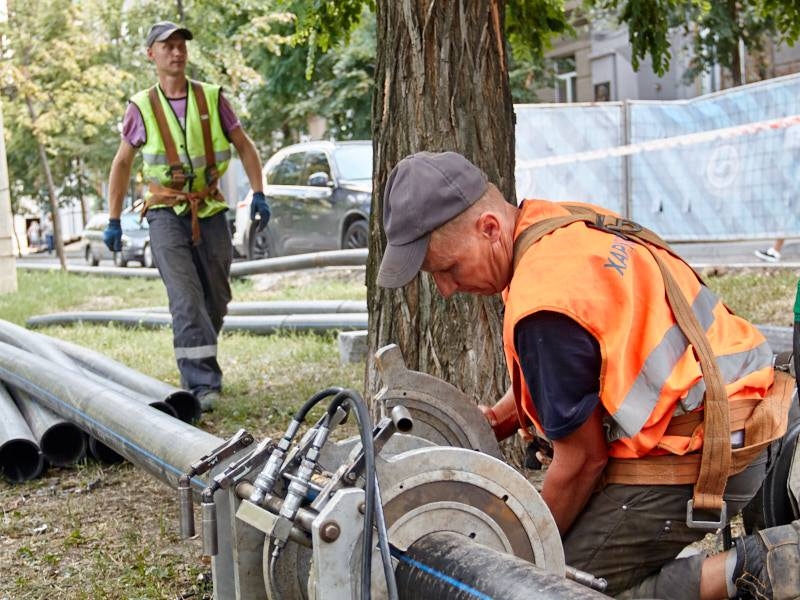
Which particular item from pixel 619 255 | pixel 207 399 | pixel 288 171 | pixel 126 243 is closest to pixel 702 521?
pixel 619 255

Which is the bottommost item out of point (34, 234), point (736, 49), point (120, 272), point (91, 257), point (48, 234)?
point (34, 234)

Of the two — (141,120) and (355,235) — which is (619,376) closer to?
(141,120)

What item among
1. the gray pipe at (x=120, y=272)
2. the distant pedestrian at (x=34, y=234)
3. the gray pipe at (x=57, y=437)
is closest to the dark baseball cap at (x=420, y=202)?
the gray pipe at (x=57, y=437)

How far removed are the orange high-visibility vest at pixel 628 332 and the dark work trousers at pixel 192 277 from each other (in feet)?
13.6

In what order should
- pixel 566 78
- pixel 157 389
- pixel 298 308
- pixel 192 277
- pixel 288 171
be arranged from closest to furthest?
1. pixel 157 389
2. pixel 192 277
3. pixel 298 308
4. pixel 288 171
5. pixel 566 78

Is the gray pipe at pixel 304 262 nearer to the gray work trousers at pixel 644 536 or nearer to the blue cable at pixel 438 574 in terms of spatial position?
the gray work trousers at pixel 644 536

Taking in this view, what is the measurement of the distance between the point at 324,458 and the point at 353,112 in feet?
79.3

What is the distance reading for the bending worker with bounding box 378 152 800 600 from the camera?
245 cm

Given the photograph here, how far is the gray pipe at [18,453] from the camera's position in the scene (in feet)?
17.3

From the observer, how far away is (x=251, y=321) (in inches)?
393

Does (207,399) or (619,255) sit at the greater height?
(619,255)

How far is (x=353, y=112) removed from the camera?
2636 centimetres

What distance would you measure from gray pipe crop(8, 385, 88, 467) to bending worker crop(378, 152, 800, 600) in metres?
3.25

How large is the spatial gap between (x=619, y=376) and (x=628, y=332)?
10cm
